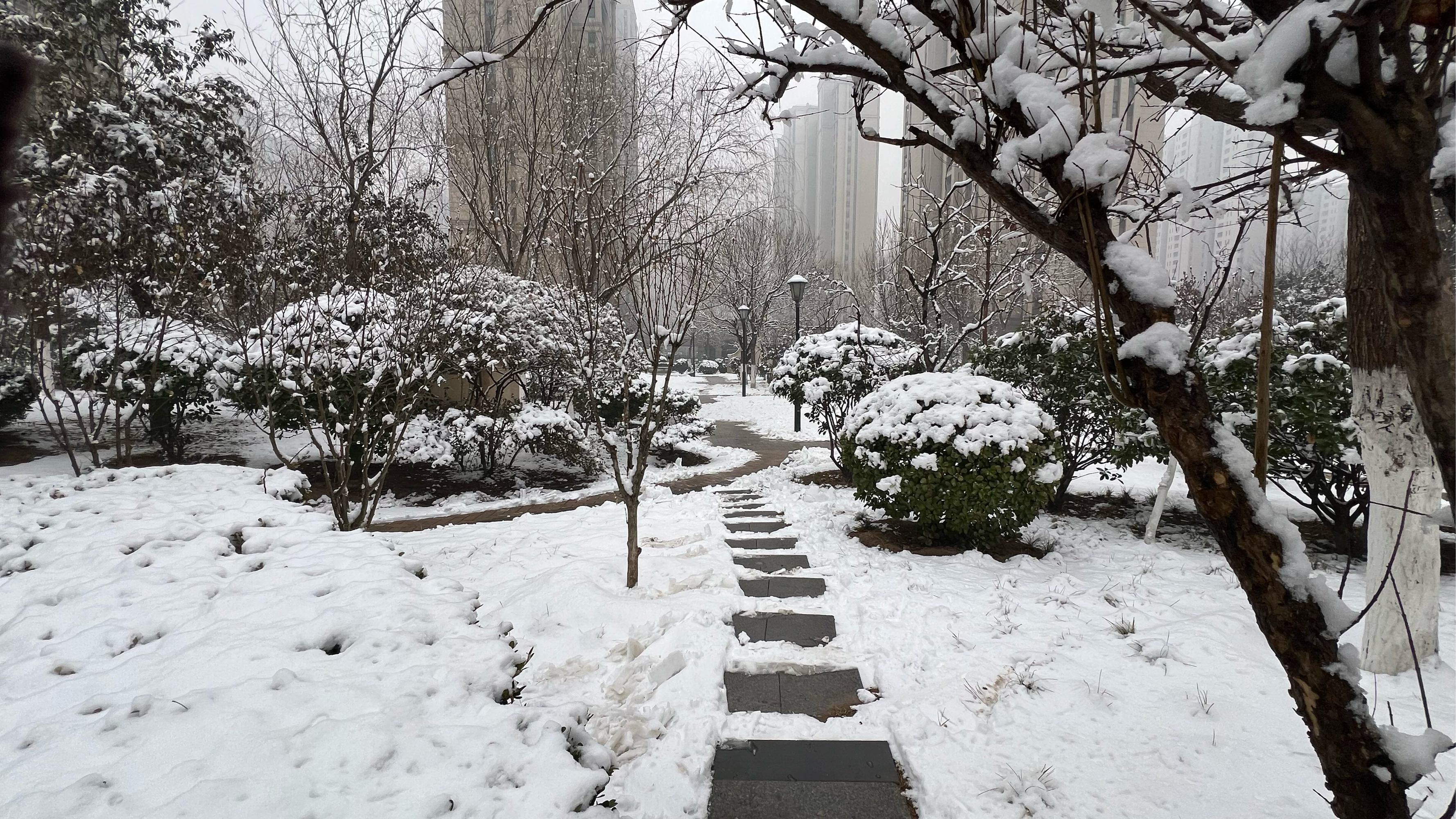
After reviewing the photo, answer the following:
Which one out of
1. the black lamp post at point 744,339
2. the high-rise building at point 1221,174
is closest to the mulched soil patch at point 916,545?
the high-rise building at point 1221,174

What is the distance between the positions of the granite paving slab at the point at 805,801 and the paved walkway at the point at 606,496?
15.6ft

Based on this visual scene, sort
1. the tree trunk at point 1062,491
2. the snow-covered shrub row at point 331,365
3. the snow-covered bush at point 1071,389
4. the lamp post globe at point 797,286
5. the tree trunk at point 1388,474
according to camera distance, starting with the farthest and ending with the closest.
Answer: the lamp post globe at point 797,286 → the tree trunk at point 1062,491 → the snow-covered shrub row at point 331,365 → the snow-covered bush at point 1071,389 → the tree trunk at point 1388,474

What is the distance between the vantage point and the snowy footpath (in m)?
1.66

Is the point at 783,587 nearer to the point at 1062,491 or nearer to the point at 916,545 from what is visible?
the point at 916,545

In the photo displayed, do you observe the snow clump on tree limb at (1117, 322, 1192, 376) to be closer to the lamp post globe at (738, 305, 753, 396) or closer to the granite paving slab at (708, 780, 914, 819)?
the granite paving slab at (708, 780, 914, 819)

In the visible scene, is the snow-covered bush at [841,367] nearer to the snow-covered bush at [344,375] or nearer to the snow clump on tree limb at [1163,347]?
the snow-covered bush at [344,375]

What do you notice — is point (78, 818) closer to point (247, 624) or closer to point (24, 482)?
point (247, 624)

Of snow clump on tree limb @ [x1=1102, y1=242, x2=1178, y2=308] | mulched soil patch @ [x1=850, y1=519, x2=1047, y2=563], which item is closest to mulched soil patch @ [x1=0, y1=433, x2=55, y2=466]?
mulched soil patch @ [x1=850, y1=519, x2=1047, y2=563]

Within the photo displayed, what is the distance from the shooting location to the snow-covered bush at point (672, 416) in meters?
9.69

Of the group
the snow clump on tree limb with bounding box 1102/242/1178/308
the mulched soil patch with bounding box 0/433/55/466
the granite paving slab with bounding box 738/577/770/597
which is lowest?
the granite paving slab with bounding box 738/577/770/597

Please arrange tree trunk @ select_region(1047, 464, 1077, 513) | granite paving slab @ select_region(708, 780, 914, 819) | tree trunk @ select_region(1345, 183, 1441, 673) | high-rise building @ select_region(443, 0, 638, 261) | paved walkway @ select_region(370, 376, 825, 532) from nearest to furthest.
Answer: granite paving slab @ select_region(708, 780, 914, 819), tree trunk @ select_region(1345, 183, 1441, 673), tree trunk @ select_region(1047, 464, 1077, 513), paved walkway @ select_region(370, 376, 825, 532), high-rise building @ select_region(443, 0, 638, 261)

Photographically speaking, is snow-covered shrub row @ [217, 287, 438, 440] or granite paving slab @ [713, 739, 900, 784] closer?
granite paving slab @ [713, 739, 900, 784]

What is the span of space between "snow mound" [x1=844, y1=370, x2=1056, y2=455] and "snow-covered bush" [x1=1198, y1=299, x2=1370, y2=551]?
1.22 m

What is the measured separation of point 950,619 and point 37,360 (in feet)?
29.0
